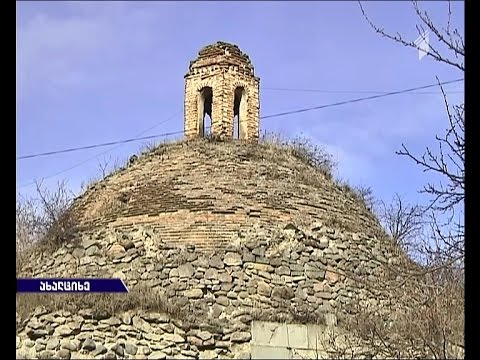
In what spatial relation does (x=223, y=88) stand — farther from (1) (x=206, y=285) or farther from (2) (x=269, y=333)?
(2) (x=269, y=333)

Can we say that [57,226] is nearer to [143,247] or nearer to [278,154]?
[143,247]

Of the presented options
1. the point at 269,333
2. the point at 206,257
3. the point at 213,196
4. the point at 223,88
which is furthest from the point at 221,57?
the point at 269,333

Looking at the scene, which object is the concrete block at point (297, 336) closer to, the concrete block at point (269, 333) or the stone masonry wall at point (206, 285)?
the concrete block at point (269, 333)

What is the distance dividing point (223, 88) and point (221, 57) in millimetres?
697

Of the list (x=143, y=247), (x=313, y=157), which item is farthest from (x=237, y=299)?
(x=313, y=157)

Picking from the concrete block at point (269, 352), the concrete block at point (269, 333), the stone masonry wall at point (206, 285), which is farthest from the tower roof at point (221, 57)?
the concrete block at point (269, 352)

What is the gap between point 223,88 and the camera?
14391 mm

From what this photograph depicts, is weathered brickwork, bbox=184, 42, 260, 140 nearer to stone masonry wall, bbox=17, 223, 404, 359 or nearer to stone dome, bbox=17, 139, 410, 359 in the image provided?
stone dome, bbox=17, 139, 410, 359

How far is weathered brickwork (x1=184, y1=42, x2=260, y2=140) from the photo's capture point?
47.4ft

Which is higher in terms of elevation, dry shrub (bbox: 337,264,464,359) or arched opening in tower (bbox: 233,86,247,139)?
arched opening in tower (bbox: 233,86,247,139)

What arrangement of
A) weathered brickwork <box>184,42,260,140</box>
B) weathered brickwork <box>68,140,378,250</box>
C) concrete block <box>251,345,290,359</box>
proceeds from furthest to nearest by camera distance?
weathered brickwork <box>184,42,260,140</box> → weathered brickwork <box>68,140,378,250</box> → concrete block <box>251,345,290,359</box>

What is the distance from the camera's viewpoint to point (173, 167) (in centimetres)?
1316

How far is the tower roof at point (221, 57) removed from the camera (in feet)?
48.0

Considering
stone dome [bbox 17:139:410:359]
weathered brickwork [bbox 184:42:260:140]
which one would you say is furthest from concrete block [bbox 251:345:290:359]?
weathered brickwork [bbox 184:42:260:140]
